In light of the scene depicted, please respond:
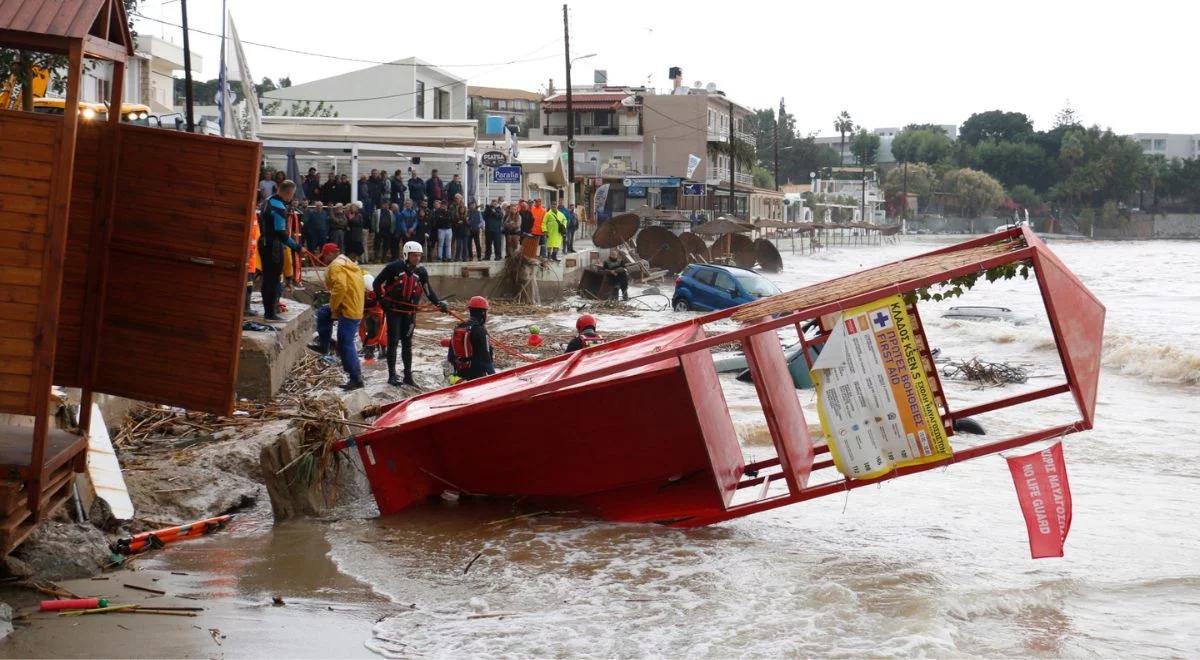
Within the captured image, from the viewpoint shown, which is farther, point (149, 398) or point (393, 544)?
point (393, 544)

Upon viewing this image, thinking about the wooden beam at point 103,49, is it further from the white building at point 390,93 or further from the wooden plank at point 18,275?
the white building at point 390,93

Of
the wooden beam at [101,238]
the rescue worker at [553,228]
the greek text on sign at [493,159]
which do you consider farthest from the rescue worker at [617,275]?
the wooden beam at [101,238]

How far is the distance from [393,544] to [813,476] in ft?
16.5

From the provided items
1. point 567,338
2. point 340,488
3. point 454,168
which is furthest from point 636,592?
point 454,168

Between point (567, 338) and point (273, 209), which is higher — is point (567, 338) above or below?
below

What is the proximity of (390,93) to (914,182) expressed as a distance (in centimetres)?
10528

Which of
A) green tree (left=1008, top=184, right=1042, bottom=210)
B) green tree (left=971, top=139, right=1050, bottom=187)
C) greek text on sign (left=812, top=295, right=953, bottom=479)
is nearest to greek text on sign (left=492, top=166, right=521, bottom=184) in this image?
greek text on sign (left=812, top=295, right=953, bottom=479)

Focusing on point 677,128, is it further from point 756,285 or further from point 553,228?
point 756,285

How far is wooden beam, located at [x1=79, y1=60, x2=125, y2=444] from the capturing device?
22.8 feet

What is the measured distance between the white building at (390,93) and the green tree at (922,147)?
113 m

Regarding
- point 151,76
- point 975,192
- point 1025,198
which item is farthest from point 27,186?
point 1025,198

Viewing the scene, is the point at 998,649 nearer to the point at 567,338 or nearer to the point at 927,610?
the point at 927,610

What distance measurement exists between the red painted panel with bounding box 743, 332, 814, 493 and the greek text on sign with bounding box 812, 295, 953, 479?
1.51 feet

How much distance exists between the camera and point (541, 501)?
385 inches
